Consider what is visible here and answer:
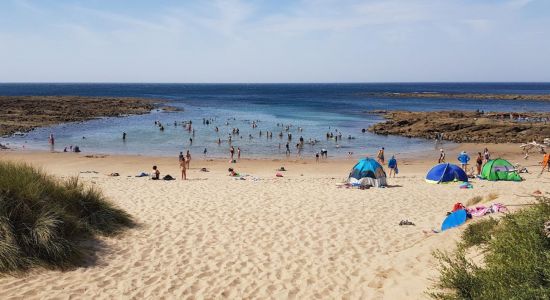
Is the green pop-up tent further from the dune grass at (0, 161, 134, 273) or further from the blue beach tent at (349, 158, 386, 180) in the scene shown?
the dune grass at (0, 161, 134, 273)

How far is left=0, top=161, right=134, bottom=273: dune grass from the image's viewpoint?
7379 millimetres

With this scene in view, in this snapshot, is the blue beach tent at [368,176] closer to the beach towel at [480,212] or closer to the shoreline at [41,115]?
the beach towel at [480,212]

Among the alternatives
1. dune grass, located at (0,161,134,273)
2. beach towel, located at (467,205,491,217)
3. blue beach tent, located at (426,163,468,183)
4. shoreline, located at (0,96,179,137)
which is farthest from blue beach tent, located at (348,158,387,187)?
shoreline, located at (0,96,179,137)

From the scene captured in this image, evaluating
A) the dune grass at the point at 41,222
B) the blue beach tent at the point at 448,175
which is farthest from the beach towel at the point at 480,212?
the blue beach tent at the point at 448,175

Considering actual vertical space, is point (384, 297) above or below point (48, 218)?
below

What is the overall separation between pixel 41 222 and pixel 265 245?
15.1 feet

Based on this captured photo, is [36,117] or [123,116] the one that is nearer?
[36,117]

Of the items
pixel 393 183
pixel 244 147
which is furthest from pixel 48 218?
pixel 244 147

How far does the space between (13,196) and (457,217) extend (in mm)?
9499

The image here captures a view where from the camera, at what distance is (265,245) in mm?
10008

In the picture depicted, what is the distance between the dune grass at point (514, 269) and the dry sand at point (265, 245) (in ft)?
4.03

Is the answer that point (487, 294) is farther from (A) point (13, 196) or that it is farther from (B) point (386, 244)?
(A) point (13, 196)

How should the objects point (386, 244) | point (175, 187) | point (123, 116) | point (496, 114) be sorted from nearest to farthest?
point (386, 244), point (175, 187), point (496, 114), point (123, 116)

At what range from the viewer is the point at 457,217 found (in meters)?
10.5
